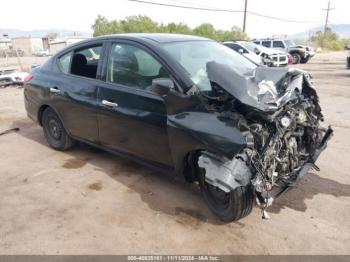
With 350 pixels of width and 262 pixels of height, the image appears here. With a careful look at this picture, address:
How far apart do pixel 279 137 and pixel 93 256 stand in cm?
189

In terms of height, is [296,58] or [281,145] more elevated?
[281,145]

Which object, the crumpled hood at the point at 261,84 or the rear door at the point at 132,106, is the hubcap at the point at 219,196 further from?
the crumpled hood at the point at 261,84

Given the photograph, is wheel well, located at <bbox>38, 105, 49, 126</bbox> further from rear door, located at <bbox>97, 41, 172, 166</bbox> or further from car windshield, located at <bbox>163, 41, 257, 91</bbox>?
car windshield, located at <bbox>163, 41, 257, 91</bbox>

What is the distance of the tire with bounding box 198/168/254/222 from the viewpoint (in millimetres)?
3050

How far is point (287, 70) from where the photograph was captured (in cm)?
344

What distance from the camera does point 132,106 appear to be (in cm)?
384

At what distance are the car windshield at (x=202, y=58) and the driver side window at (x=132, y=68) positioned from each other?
226 mm

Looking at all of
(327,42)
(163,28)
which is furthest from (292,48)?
(327,42)

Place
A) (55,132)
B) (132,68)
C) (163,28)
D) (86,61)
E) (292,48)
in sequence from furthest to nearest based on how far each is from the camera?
(163,28), (292,48), (55,132), (86,61), (132,68)

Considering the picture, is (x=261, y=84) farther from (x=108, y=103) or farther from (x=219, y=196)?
(x=108, y=103)

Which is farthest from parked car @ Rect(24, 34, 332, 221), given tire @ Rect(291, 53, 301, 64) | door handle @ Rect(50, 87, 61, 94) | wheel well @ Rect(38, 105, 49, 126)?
tire @ Rect(291, 53, 301, 64)

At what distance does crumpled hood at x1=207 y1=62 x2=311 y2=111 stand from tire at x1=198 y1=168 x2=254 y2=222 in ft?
2.42

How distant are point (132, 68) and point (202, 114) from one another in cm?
122

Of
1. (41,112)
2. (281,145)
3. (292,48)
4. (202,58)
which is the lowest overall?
(292,48)
